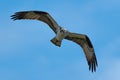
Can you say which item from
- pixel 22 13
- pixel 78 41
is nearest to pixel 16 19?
pixel 22 13

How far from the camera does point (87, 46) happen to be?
4494cm

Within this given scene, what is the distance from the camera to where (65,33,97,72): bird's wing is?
1743 inches

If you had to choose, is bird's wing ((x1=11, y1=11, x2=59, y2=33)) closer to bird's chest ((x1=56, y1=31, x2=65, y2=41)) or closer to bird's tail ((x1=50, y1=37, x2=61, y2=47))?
bird's chest ((x1=56, y1=31, x2=65, y2=41))

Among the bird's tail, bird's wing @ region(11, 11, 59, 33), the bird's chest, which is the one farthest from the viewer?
bird's wing @ region(11, 11, 59, 33)

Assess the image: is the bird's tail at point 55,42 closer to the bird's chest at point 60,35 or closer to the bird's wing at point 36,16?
the bird's chest at point 60,35

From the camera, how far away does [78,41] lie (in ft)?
147

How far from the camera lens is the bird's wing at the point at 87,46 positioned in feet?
145

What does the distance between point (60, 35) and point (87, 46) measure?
248 cm

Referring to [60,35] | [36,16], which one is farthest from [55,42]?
[36,16]

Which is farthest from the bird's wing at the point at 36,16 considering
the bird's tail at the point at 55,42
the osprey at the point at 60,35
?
the bird's tail at the point at 55,42

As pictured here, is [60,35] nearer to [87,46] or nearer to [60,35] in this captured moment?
[60,35]

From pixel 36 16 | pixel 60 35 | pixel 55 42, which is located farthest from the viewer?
pixel 36 16

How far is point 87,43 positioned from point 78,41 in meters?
0.45

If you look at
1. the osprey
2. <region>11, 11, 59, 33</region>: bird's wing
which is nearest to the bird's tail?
the osprey
